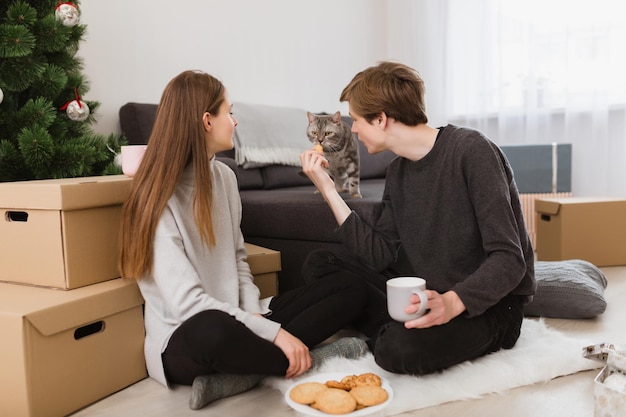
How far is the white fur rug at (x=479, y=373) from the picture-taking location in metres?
1.38

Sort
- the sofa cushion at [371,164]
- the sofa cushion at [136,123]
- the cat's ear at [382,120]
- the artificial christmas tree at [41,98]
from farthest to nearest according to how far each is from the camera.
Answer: the sofa cushion at [371,164], the sofa cushion at [136,123], the artificial christmas tree at [41,98], the cat's ear at [382,120]

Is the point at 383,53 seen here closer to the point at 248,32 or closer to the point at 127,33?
the point at 248,32

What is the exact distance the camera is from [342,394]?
126cm

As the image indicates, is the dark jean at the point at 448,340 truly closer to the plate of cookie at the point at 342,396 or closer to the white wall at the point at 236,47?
the plate of cookie at the point at 342,396

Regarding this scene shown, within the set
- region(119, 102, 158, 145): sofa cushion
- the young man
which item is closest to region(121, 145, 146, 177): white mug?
the young man

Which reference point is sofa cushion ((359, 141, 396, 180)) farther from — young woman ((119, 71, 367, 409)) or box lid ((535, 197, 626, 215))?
young woman ((119, 71, 367, 409))

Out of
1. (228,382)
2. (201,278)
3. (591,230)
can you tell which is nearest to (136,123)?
(201,278)

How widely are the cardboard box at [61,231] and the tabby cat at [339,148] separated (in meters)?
0.89

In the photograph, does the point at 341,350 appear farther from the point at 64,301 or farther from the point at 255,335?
the point at 64,301

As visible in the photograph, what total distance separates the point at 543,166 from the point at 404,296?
8.37 feet

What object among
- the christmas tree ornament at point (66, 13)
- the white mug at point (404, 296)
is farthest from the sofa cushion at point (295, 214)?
the christmas tree ornament at point (66, 13)

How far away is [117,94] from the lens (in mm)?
2592

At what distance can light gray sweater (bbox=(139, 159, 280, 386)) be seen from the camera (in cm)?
142

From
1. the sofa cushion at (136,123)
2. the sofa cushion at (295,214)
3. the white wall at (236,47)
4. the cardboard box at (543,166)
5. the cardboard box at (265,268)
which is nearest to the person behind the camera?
the cardboard box at (265,268)
